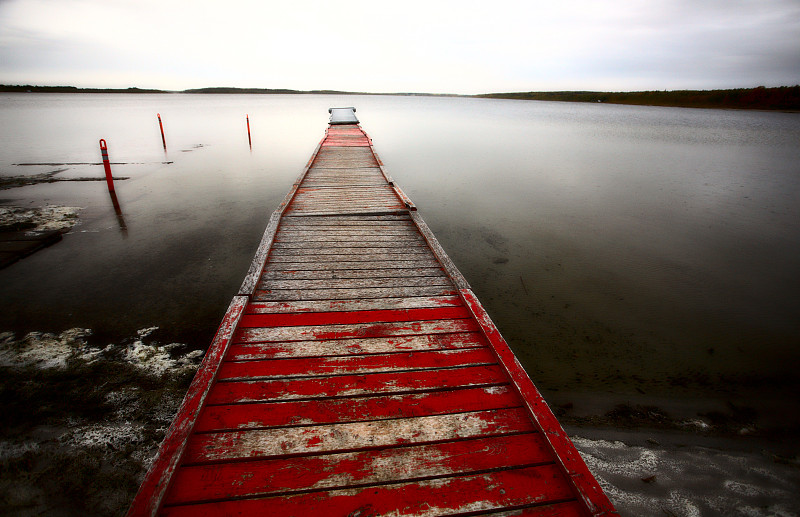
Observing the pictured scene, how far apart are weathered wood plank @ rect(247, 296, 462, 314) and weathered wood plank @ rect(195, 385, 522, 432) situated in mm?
1234

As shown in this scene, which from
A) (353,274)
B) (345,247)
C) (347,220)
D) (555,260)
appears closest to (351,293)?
(353,274)

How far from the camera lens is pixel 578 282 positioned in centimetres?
638

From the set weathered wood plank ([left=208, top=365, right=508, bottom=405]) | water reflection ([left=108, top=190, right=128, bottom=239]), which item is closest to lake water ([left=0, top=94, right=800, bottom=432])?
water reflection ([left=108, top=190, right=128, bottom=239])

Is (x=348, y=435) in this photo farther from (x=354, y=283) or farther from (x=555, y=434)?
(x=354, y=283)

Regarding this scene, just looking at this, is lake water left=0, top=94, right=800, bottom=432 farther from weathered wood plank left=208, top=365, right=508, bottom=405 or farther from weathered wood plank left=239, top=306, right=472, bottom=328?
weathered wood plank left=208, top=365, right=508, bottom=405

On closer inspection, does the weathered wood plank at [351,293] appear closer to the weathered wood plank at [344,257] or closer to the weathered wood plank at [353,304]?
the weathered wood plank at [353,304]

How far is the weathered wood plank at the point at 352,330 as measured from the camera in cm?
324

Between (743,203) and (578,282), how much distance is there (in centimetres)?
912

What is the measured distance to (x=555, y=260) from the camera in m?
7.25

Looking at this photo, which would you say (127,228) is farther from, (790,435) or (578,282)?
(790,435)

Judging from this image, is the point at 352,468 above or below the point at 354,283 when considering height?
below

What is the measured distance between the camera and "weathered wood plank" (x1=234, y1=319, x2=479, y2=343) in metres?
3.24

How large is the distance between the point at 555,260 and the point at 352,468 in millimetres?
6373

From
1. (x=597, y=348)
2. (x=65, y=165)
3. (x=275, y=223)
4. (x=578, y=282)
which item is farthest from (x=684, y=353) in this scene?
(x=65, y=165)
